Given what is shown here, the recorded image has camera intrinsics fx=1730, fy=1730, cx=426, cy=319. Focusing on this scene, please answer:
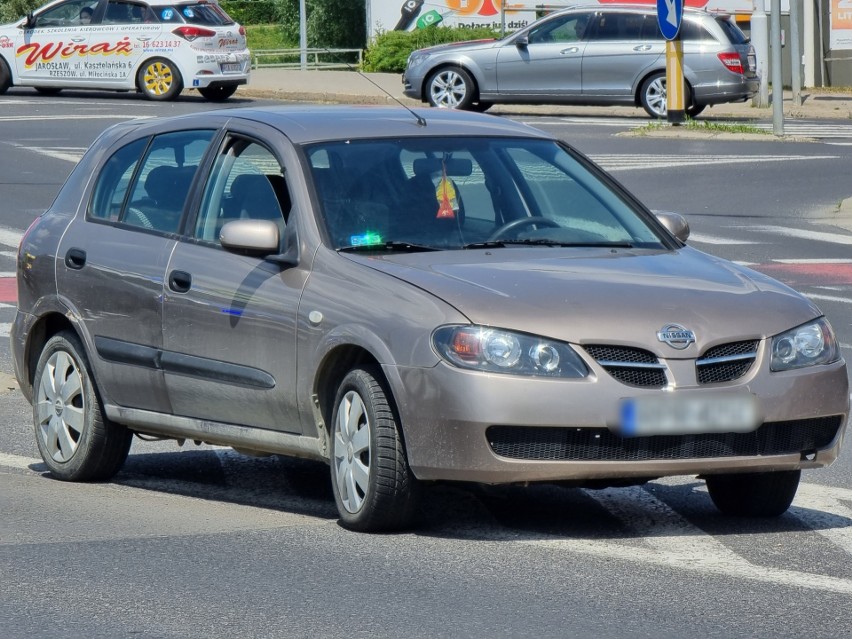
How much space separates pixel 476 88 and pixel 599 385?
23249 millimetres

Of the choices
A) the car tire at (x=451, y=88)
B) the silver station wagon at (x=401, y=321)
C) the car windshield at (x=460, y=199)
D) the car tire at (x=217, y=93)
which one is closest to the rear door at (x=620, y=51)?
the car tire at (x=451, y=88)

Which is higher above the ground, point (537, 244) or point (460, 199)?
point (460, 199)

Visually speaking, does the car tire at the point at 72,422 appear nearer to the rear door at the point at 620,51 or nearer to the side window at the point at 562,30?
the rear door at the point at 620,51

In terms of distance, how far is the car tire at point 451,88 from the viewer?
2834 cm

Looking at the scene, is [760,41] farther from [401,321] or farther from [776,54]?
[401,321]

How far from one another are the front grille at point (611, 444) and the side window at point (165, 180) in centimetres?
201

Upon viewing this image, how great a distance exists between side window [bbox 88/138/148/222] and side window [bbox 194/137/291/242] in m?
0.65

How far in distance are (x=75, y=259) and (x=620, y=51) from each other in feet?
69.6

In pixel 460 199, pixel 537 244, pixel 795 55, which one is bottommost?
pixel 537 244

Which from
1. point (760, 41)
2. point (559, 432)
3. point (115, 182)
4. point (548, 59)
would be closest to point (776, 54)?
point (548, 59)

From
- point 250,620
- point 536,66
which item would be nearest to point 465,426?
point 250,620

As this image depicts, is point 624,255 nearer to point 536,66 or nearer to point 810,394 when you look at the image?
point 810,394

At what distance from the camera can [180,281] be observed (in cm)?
675

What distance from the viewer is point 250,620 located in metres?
4.95
